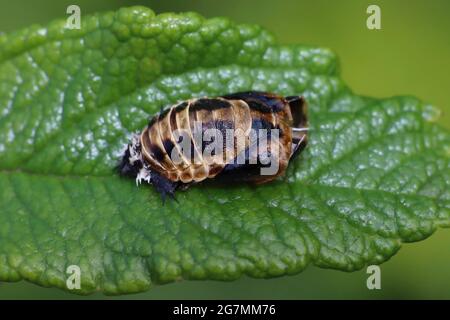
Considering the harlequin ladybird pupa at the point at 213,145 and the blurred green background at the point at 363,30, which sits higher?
the blurred green background at the point at 363,30

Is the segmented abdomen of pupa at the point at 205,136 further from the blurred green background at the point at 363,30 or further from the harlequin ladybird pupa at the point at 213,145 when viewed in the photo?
the blurred green background at the point at 363,30

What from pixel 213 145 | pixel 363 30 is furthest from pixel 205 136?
pixel 363 30

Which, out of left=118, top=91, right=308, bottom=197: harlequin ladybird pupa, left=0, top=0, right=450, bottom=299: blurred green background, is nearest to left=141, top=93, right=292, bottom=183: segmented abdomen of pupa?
left=118, top=91, right=308, bottom=197: harlequin ladybird pupa

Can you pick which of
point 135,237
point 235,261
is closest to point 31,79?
point 135,237

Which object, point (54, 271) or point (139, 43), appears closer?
point (54, 271)

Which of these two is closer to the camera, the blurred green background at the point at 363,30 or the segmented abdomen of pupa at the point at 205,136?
the segmented abdomen of pupa at the point at 205,136

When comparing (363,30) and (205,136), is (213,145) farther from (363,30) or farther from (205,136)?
(363,30)

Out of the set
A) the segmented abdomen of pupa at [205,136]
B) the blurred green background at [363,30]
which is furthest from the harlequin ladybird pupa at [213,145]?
the blurred green background at [363,30]
